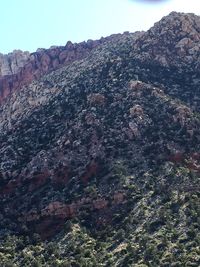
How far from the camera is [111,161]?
2891 inches

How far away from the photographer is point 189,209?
60.1 m

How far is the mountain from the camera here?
5859 centimetres

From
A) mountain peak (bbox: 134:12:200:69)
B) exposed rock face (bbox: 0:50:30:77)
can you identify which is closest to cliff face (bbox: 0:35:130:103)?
exposed rock face (bbox: 0:50:30:77)

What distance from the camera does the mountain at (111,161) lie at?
192 feet

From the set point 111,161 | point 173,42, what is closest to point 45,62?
point 173,42

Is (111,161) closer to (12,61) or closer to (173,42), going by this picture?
(173,42)

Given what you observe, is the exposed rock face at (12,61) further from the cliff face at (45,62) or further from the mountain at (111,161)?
the mountain at (111,161)

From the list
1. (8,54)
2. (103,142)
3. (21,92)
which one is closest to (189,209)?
(103,142)

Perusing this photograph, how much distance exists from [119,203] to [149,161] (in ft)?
27.4

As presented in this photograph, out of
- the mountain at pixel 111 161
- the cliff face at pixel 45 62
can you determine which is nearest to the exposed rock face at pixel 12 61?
the cliff face at pixel 45 62

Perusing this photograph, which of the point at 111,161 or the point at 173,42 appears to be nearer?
the point at 111,161

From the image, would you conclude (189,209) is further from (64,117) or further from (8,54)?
(8,54)

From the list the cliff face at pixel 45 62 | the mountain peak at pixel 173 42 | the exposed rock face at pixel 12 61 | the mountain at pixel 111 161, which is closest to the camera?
the mountain at pixel 111 161

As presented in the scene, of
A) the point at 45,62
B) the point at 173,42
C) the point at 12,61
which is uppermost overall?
the point at 12,61
